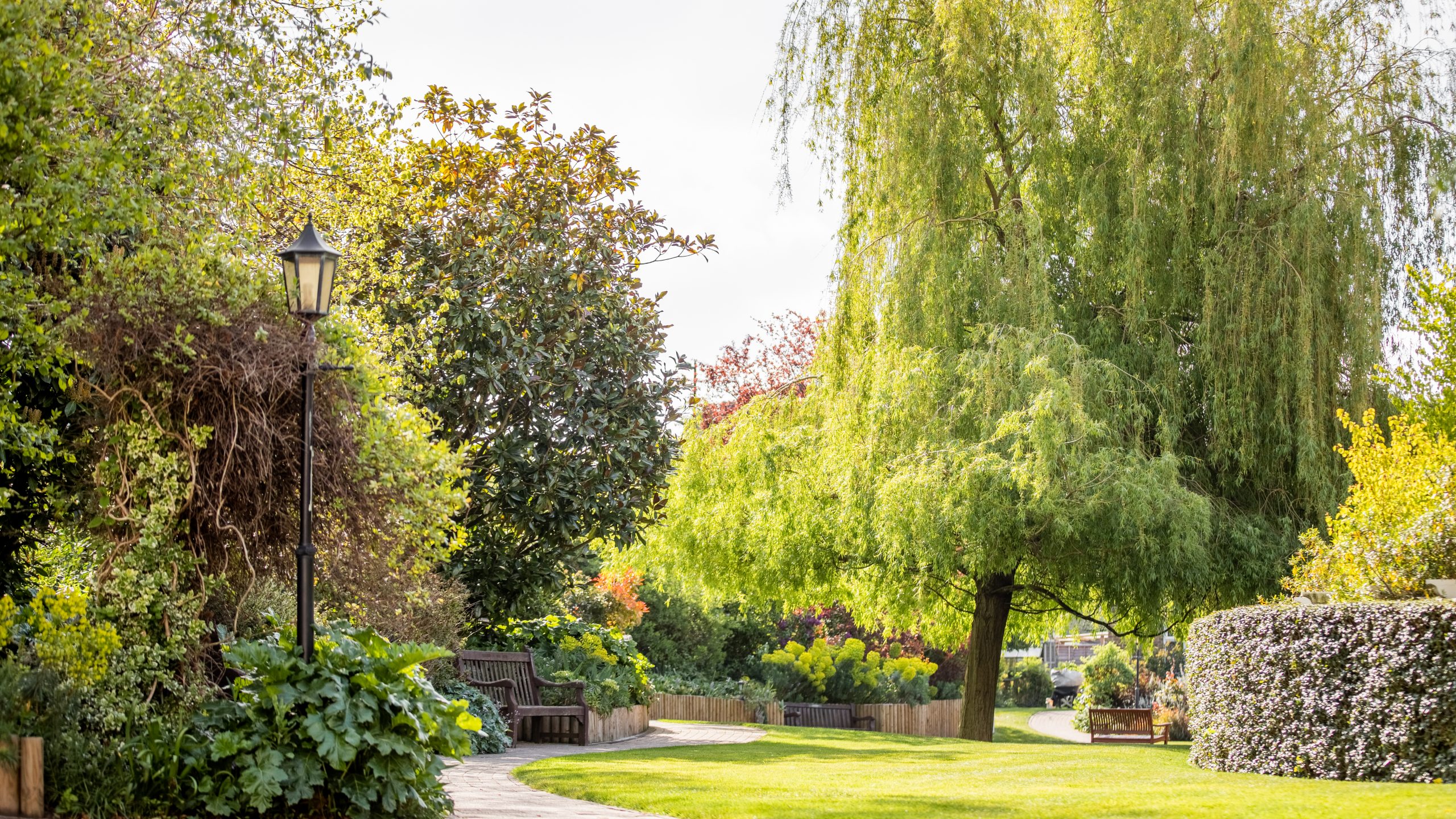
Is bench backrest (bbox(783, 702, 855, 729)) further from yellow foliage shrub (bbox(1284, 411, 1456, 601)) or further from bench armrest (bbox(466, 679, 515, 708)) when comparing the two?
yellow foliage shrub (bbox(1284, 411, 1456, 601))

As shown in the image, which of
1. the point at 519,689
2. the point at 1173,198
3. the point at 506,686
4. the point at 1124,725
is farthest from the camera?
the point at 1124,725

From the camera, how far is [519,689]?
12531 mm

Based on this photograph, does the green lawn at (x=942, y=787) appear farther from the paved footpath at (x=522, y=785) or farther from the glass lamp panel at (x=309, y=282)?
the glass lamp panel at (x=309, y=282)

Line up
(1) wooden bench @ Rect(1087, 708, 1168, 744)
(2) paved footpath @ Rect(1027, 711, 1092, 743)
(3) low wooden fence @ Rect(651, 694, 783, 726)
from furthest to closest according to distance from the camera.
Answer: (2) paved footpath @ Rect(1027, 711, 1092, 743)
(1) wooden bench @ Rect(1087, 708, 1168, 744)
(3) low wooden fence @ Rect(651, 694, 783, 726)

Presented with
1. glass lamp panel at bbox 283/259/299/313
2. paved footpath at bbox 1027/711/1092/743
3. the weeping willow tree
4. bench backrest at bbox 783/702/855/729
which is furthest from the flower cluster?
paved footpath at bbox 1027/711/1092/743

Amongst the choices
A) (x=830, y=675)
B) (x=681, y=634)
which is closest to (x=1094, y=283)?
(x=830, y=675)

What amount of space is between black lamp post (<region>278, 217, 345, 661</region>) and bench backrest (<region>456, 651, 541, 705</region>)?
204 inches

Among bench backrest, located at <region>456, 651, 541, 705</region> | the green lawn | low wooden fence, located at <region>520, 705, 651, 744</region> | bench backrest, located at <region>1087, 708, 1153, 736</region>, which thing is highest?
bench backrest, located at <region>456, 651, 541, 705</region>

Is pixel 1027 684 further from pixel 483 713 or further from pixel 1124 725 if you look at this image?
pixel 483 713

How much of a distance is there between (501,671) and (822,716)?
8445 mm

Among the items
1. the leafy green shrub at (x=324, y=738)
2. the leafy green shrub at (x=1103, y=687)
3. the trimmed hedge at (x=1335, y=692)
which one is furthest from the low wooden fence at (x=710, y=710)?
the leafy green shrub at (x=324, y=738)

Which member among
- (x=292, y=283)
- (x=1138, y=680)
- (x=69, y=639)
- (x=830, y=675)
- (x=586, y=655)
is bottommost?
(x=1138, y=680)

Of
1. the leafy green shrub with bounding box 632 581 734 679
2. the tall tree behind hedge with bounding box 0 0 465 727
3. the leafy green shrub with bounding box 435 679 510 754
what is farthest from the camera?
the leafy green shrub with bounding box 632 581 734 679

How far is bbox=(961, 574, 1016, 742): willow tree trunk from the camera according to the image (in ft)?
50.4
